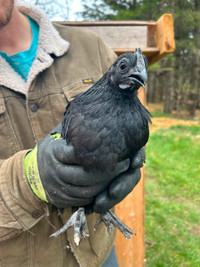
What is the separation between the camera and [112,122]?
1.43 metres

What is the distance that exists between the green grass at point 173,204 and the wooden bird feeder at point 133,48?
1.08 m

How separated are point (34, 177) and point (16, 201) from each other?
0.21 meters

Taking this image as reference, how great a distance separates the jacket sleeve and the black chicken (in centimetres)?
34

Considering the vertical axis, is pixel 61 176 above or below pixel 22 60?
below

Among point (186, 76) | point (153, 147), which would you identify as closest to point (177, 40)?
point (186, 76)

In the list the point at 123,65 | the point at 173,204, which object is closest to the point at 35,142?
the point at 123,65

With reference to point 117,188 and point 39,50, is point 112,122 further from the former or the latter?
point 39,50

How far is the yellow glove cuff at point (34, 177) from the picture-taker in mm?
1606

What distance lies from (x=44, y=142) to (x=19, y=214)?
0.49 meters

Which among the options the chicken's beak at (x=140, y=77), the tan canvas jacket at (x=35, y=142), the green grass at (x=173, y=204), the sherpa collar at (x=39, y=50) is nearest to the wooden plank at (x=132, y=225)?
the tan canvas jacket at (x=35, y=142)

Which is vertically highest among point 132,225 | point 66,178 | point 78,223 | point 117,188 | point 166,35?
point 166,35

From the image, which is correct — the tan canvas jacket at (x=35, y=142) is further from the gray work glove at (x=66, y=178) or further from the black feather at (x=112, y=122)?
the black feather at (x=112, y=122)

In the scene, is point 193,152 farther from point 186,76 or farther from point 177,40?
point 186,76

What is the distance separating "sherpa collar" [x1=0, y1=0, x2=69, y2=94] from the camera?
1937 millimetres
